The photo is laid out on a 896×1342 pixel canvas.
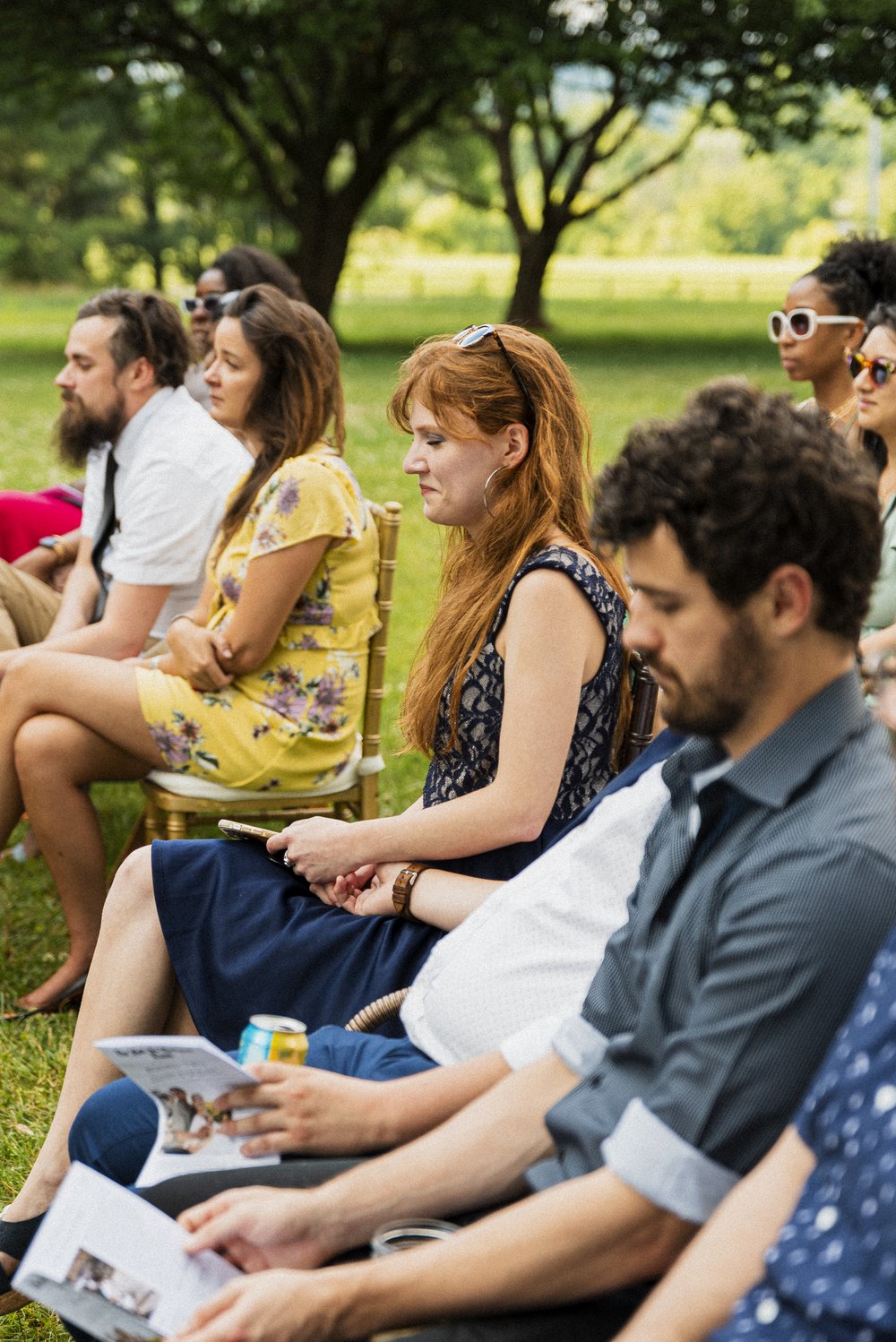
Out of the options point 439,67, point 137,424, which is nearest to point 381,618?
point 137,424

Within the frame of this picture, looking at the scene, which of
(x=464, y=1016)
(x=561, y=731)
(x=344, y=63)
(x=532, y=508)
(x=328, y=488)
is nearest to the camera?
(x=464, y=1016)

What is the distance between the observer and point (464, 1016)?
2170 mm

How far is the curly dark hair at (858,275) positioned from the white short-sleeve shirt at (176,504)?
6.53 ft

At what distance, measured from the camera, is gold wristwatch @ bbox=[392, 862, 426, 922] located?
2635 mm

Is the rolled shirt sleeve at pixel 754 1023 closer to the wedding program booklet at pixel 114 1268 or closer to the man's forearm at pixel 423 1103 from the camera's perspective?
the man's forearm at pixel 423 1103

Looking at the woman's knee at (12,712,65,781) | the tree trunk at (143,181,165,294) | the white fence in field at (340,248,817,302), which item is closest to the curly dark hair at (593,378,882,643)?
the woman's knee at (12,712,65,781)

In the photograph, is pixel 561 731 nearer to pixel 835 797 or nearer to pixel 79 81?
pixel 835 797

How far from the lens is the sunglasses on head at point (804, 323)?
4746 mm

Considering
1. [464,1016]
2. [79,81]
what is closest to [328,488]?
[464,1016]

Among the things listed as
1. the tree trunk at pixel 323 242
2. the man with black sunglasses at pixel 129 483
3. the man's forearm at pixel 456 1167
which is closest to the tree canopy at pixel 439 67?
the tree trunk at pixel 323 242

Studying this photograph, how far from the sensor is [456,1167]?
1819 millimetres

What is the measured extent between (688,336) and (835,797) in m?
26.1

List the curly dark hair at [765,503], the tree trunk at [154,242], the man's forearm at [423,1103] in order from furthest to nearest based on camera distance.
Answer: the tree trunk at [154,242]
the man's forearm at [423,1103]
the curly dark hair at [765,503]

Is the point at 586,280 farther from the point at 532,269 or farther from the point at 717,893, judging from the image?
the point at 717,893
